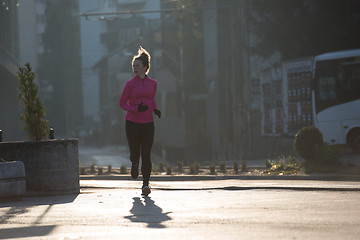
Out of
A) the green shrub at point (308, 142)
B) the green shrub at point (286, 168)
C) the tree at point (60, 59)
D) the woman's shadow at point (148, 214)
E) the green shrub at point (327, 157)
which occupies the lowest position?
the woman's shadow at point (148, 214)

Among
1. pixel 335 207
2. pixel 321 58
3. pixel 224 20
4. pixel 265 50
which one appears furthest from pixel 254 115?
pixel 335 207

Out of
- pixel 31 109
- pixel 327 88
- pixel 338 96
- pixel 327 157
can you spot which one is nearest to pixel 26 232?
pixel 31 109

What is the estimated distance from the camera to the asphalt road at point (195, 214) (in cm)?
617

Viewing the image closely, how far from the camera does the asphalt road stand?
6.17m

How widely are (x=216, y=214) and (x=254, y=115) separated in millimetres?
25201

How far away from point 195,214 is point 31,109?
481 cm

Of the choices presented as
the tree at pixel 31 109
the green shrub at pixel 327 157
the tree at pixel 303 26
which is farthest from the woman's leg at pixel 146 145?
the tree at pixel 303 26

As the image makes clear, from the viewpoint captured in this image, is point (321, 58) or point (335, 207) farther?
point (321, 58)

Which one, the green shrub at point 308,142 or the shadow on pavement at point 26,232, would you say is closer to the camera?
the shadow on pavement at point 26,232

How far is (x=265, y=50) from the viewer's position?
105ft

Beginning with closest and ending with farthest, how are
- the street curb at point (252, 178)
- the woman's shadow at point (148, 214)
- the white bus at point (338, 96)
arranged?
the woman's shadow at point (148, 214) < the street curb at point (252, 178) < the white bus at point (338, 96)

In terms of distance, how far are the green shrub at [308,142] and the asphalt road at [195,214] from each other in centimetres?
657

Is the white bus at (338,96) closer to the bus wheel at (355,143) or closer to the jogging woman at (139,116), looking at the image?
the bus wheel at (355,143)

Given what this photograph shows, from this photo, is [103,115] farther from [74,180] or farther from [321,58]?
[74,180]
